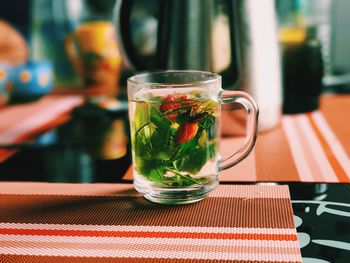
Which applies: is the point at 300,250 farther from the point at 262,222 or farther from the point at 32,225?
the point at 32,225

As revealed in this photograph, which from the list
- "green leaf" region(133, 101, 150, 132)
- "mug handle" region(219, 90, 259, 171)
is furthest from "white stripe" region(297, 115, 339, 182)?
"green leaf" region(133, 101, 150, 132)

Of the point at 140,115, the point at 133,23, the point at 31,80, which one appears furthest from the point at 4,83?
the point at 140,115

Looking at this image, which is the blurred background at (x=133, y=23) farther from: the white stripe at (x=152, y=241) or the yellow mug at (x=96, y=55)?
the white stripe at (x=152, y=241)

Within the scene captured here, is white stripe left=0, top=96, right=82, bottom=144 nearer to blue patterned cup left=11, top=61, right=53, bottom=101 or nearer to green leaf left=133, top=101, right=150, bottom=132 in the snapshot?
blue patterned cup left=11, top=61, right=53, bottom=101

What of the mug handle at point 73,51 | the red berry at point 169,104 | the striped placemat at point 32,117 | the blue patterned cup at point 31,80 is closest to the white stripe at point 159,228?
the red berry at point 169,104

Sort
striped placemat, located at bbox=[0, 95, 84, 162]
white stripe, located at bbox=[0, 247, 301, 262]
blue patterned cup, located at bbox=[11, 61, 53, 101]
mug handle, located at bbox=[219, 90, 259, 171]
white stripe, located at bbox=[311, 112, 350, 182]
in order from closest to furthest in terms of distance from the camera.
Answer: white stripe, located at bbox=[0, 247, 301, 262]
mug handle, located at bbox=[219, 90, 259, 171]
white stripe, located at bbox=[311, 112, 350, 182]
striped placemat, located at bbox=[0, 95, 84, 162]
blue patterned cup, located at bbox=[11, 61, 53, 101]

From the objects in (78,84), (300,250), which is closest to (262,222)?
(300,250)

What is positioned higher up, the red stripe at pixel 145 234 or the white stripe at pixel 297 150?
the red stripe at pixel 145 234
